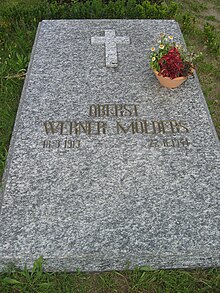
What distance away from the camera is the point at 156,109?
334 cm

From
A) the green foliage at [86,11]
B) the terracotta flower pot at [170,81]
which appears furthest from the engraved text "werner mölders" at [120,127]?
the green foliage at [86,11]

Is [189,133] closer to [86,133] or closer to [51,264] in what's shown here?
[86,133]

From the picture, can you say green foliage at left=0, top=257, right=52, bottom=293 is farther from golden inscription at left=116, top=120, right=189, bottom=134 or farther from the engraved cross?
the engraved cross

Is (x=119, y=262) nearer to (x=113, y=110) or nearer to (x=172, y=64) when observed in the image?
(x=113, y=110)

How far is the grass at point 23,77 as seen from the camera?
247 centimetres

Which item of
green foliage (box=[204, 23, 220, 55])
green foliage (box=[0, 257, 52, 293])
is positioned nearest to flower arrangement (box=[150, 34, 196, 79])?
green foliage (box=[204, 23, 220, 55])

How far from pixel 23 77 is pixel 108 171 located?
1.96 meters

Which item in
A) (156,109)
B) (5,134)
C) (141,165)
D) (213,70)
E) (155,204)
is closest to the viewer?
(155,204)

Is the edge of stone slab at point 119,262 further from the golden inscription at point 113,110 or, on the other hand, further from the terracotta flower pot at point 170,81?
the terracotta flower pot at point 170,81

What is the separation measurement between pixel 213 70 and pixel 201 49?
547 mm

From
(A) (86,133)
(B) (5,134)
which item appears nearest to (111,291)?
(A) (86,133)

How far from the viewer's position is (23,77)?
419 cm

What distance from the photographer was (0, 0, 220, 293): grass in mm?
2473

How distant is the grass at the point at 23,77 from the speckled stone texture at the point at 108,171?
102 millimetres
